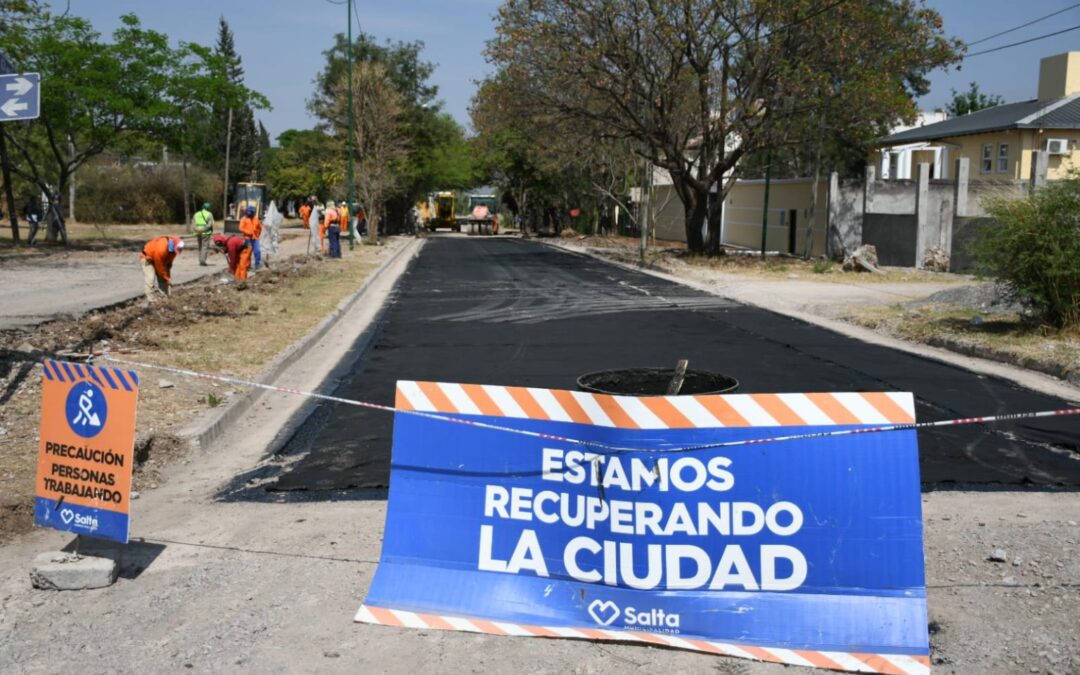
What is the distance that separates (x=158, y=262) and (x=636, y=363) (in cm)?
825

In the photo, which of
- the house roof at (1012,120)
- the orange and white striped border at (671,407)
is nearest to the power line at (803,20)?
the house roof at (1012,120)

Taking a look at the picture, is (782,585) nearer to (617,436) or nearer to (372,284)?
(617,436)

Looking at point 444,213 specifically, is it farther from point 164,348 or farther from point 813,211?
point 164,348

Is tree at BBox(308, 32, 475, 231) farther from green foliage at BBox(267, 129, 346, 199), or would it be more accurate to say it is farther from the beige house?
the beige house

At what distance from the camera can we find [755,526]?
182 inches

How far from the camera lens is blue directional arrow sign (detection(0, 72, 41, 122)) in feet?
26.0

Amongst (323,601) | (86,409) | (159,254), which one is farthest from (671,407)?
(159,254)

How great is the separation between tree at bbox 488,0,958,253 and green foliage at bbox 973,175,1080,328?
53.8 feet

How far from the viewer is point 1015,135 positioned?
4009 centimetres

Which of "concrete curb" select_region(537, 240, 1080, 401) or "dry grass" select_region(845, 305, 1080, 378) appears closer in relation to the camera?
"concrete curb" select_region(537, 240, 1080, 401)

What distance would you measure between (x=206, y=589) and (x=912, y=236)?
2946 centimetres

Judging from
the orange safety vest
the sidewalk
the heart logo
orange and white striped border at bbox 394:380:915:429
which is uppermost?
the orange safety vest

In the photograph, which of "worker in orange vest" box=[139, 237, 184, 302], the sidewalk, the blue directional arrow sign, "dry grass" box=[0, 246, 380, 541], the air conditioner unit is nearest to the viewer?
"dry grass" box=[0, 246, 380, 541]

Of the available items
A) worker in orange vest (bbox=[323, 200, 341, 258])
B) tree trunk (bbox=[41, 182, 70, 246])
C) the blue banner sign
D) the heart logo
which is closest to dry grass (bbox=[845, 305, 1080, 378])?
the blue banner sign
